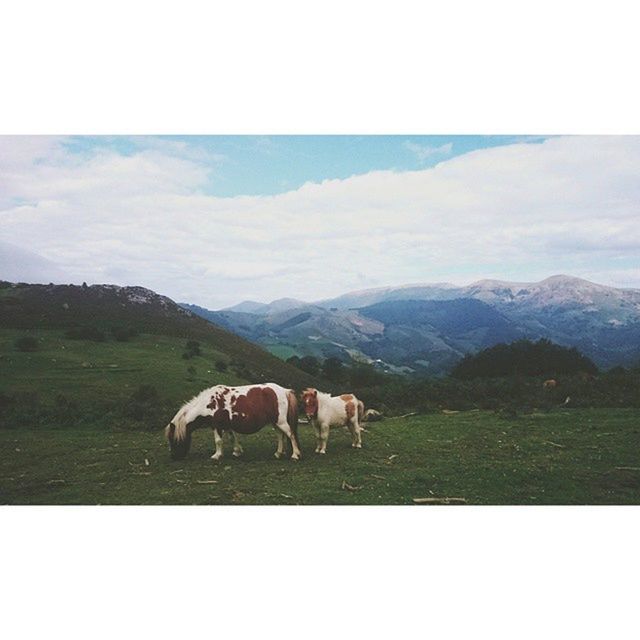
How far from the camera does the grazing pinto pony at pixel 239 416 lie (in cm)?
1088

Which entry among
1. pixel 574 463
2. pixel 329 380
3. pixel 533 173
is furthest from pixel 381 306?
pixel 574 463

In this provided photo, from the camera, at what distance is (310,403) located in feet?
35.7

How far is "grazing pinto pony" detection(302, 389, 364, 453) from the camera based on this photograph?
431 inches

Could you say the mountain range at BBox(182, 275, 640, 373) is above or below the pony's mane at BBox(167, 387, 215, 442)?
above

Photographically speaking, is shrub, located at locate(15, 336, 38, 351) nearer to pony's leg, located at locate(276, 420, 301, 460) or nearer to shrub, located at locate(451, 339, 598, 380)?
pony's leg, located at locate(276, 420, 301, 460)

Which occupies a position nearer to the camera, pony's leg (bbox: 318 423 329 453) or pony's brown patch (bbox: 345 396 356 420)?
pony's leg (bbox: 318 423 329 453)

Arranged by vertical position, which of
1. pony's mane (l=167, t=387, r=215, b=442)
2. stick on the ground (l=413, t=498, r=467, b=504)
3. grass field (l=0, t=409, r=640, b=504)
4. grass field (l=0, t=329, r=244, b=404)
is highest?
grass field (l=0, t=329, r=244, b=404)

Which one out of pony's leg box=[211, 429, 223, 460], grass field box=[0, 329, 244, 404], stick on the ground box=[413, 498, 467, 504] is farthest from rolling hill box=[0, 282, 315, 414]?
stick on the ground box=[413, 498, 467, 504]

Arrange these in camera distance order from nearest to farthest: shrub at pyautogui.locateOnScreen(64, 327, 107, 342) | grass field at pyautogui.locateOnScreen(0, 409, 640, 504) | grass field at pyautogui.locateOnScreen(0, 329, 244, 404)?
1. grass field at pyautogui.locateOnScreen(0, 409, 640, 504)
2. grass field at pyautogui.locateOnScreen(0, 329, 244, 404)
3. shrub at pyautogui.locateOnScreen(64, 327, 107, 342)

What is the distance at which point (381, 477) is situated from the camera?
917cm

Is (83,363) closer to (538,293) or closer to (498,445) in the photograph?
(498,445)

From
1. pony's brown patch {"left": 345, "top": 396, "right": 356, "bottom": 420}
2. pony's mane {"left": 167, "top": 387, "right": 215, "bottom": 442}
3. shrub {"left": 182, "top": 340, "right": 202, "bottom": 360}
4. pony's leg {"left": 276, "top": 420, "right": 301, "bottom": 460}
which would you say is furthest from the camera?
shrub {"left": 182, "top": 340, "right": 202, "bottom": 360}

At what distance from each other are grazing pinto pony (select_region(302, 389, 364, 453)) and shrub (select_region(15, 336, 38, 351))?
9.05 m

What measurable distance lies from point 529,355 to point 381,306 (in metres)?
5.71
